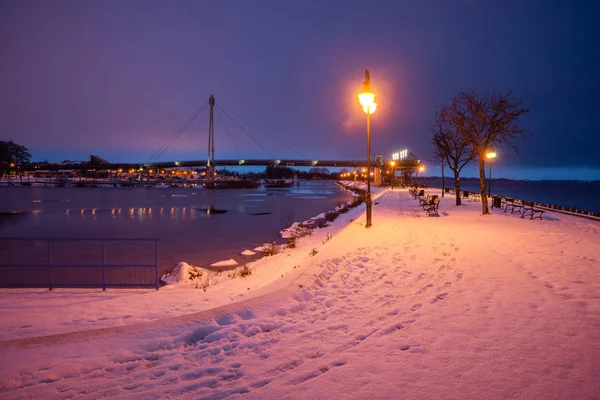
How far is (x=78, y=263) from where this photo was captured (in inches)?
439

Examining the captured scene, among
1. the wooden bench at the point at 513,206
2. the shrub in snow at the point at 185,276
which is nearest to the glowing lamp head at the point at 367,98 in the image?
the shrub in snow at the point at 185,276

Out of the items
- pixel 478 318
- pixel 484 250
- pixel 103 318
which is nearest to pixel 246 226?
pixel 484 250

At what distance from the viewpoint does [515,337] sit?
165 inches

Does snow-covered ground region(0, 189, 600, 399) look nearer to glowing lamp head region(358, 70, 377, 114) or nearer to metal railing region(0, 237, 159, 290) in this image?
metal railing region(0, 237, 159, 290)

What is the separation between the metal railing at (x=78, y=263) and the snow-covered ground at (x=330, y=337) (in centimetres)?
157

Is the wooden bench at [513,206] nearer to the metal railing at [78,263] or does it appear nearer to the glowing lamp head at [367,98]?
the glowing lamp head at [367,98]

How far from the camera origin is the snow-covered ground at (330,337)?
11.0 ft

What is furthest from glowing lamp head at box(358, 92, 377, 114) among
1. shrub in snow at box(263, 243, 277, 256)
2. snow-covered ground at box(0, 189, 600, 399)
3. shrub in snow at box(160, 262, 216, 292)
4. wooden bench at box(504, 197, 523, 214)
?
wooden bench at box(504, 197, 523, 214)

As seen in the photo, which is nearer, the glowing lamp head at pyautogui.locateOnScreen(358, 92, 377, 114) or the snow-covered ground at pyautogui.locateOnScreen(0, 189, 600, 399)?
the snow-covered ground at pyautogui.locateOnScreen(0, 189, 600, 399)

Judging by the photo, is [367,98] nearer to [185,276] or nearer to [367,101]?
[367,101]

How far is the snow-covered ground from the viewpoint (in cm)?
334

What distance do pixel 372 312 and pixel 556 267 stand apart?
469 centimetres

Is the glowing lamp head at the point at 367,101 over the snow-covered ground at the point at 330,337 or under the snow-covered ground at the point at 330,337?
over

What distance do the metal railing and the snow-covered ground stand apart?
1568 mm
